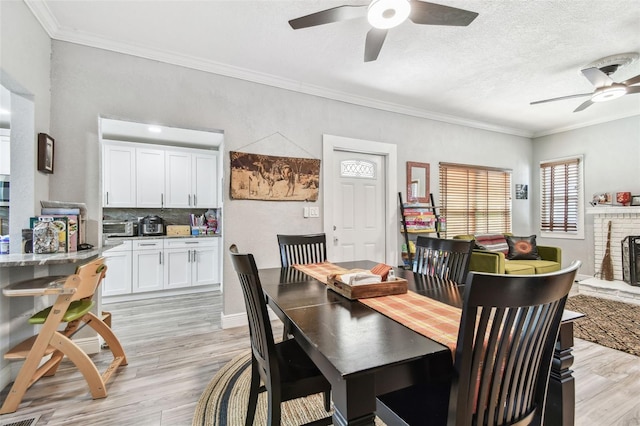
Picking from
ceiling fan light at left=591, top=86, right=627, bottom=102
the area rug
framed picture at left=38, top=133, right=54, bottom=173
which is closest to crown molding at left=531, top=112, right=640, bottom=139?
ceiling fan light at left=591, top=86, right=627, bottom=102

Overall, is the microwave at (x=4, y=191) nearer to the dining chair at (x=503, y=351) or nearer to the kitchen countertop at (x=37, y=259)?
the kitchen countertop at (x=37, y=259)

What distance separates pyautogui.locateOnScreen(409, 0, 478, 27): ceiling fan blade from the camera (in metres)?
1.69

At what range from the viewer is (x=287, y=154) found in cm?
343

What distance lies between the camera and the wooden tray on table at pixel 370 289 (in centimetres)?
143

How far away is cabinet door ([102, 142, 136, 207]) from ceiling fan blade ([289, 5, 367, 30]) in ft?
11.9

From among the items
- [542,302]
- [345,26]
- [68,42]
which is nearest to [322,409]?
[542,302]

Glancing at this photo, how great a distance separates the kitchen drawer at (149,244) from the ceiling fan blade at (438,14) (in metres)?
4.19

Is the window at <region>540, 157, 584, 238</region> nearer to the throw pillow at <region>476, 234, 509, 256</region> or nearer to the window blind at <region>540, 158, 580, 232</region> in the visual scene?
the window blind at <region>540, 158, 580, 232</region>

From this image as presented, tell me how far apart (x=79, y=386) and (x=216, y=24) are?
2884 millimetres

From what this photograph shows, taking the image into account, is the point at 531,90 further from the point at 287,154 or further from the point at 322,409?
the point at 322,409

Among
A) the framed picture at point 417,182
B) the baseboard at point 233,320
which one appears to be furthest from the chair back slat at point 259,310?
the framed picture at point 417,182

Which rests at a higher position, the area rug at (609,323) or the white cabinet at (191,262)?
the white cabinet at (191,262)

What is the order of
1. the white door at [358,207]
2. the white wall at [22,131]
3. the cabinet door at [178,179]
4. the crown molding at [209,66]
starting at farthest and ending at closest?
the cabinet door at [178,179]
the white door at [358,207]
the crown molding at [209,66]
the white wall at [22,131]

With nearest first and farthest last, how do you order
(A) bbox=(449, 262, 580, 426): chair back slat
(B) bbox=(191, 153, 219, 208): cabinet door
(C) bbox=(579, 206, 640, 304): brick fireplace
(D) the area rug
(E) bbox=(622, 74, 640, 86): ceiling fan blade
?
(A) bbox=(449, 262, 580, 426): chair back slat → (D) the area rug → (E) bbox=(622, 74, 640, 86): ceiling fan blade → (C) bbox=(579, 206, 640, 304): brick fireplace → (B) bbox=(191, 153, 219, 208): cabinet door
